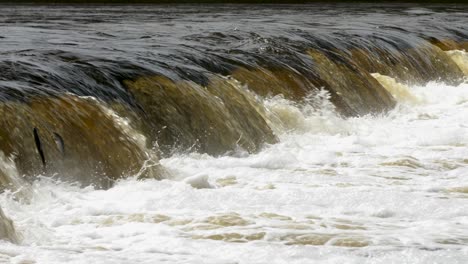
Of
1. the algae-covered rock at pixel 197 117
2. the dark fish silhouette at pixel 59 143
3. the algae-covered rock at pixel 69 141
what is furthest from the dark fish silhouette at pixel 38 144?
the algae-covered rock at pixel 197 117

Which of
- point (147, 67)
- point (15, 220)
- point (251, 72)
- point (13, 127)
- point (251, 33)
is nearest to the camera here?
point (15, 220)

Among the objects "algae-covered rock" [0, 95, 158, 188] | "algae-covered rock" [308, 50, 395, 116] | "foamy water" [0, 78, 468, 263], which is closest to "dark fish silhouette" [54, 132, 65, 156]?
"algae-covered rock" [0, 95, 158, 188]

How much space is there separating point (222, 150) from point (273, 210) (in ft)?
8.41

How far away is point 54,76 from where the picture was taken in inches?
414

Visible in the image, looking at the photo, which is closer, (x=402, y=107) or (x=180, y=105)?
(x=180, y=105)

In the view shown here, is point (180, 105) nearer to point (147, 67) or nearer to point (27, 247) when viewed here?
point (147, 67)

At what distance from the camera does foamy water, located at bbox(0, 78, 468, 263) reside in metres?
6.86

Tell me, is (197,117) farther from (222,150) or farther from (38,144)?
(38,144)

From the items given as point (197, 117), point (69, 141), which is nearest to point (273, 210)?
point (69, 141)

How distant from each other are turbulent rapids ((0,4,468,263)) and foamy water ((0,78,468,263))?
0.02m

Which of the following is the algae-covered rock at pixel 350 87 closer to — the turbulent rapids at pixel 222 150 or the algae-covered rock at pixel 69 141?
the turbulent rapids at pixel 222 150

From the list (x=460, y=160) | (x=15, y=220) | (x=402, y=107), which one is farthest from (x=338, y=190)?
(x=402, y=107)

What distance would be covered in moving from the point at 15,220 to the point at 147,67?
4525 mm

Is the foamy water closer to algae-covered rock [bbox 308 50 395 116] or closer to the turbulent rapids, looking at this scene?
the turbulent rapids
